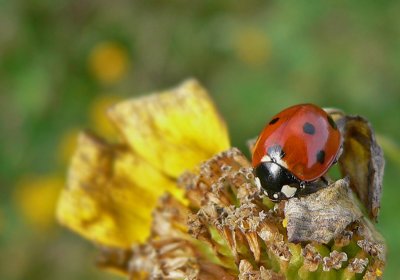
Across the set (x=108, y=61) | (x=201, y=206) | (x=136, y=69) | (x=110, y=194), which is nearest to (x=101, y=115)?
(x=108, y=61)

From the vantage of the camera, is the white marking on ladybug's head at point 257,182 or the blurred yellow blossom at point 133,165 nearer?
the white marking on ladybug's head at point 257,182

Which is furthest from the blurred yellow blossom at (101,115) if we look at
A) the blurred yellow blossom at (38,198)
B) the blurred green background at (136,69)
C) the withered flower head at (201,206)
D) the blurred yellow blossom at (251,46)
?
the withered flower head at (201,206)

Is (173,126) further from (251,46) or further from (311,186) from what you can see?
(251,46)

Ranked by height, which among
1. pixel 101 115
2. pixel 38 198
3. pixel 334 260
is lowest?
pixel 334 260

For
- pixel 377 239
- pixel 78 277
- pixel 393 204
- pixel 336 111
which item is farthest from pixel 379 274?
pixel 78 277

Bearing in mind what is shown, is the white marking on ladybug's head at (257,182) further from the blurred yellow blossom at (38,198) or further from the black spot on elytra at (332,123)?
the blurred yellow blossom at (38,198)

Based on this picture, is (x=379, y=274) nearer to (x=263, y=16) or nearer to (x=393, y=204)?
(x=393, y=204)
